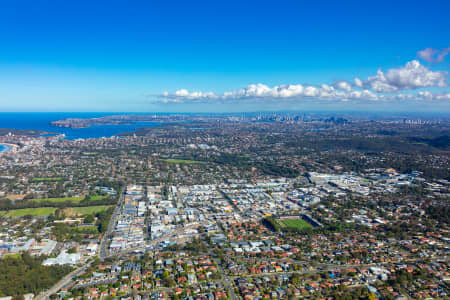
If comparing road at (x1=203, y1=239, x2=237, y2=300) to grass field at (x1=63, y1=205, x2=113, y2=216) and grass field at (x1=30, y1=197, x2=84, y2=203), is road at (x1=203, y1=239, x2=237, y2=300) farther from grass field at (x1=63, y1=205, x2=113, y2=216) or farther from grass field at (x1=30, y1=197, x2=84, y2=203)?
grass field at (x1=30, y1=197, x2=84, y2=203)

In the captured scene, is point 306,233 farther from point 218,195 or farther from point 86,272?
point 86,272

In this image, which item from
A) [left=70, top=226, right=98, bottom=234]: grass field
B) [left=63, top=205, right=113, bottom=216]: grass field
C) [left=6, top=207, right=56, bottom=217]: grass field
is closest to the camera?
[left=70, top=226, right=98, bottom=234]: grass field

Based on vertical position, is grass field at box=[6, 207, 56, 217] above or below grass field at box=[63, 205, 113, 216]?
above

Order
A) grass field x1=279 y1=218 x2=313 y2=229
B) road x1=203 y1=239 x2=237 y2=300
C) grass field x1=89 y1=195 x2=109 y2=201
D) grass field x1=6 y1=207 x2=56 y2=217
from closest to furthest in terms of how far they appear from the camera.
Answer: road x1=203 y1=239 x2=237 y2=300
grass field x1=279 y1=218 x2=313 y2=229
grass field x1=6 y1=207 x2=56 y2=217
grass field x1=89 y1=195 x2=109 y2=201

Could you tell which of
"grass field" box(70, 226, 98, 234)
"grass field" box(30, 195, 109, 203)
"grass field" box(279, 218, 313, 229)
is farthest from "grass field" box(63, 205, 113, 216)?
"grass field" box(279, 218, 313, 229)

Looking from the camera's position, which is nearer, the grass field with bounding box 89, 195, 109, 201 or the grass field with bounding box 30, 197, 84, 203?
the grass field with bounding box 30, 197, 84, 203

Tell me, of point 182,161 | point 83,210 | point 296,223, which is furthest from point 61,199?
point 296,223

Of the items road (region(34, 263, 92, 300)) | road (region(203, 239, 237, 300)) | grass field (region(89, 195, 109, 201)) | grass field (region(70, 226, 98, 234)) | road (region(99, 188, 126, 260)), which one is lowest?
road (region(203, 239, 237, 300))

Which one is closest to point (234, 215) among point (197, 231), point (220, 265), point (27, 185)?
point (197, 231)

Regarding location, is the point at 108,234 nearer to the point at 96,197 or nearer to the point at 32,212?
the point at 32,212
